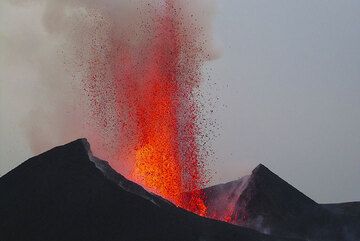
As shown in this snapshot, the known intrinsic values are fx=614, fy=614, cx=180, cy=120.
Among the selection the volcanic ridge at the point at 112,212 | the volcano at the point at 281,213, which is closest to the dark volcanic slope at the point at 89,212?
the volcanic ridge at the point at 112,212

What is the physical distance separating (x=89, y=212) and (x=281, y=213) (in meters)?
8.80

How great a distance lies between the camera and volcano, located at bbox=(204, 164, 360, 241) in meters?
25.2

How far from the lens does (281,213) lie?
2561cm

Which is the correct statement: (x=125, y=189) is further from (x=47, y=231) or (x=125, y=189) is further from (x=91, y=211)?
(x=47, y=231)

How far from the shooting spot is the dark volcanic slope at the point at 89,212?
65.7 feet

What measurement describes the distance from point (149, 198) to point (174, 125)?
11.3 meters

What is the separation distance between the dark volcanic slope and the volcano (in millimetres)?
4680

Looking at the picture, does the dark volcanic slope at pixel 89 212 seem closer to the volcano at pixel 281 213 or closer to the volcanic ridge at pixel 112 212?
the volcanic ridge at pixel 112 212

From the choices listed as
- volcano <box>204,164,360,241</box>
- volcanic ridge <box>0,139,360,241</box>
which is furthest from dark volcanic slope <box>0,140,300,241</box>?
volcano <box>204,164,360,241</box>

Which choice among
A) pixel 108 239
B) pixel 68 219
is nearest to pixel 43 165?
pixel 68 219

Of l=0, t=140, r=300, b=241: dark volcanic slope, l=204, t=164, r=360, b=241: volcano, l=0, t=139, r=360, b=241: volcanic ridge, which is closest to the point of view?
l=0, t=140, r=300, b=241: dark volcanic slope

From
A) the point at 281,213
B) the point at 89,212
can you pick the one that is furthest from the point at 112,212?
the point at 281,213

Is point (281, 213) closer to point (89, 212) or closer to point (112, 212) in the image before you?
point (112, 212)

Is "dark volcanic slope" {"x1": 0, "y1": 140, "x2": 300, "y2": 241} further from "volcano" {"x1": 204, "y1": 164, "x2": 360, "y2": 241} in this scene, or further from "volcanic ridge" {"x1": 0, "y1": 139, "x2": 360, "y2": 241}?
"volcano" {"x1": 204, "y1": 164, "x2": 360, "y2": 241}
